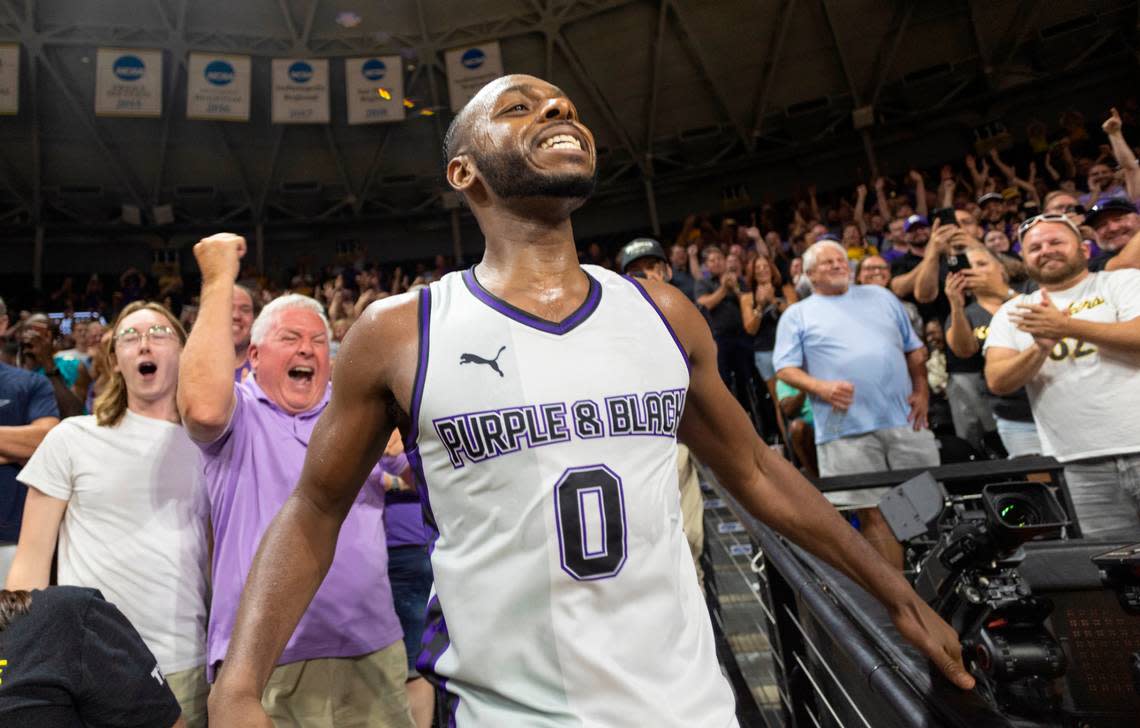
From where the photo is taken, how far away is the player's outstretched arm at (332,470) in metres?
1.31

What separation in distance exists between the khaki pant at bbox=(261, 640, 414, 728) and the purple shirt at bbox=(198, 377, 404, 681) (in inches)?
1.6

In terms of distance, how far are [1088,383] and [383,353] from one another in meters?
3.08

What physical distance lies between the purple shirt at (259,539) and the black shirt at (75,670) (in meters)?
0.35

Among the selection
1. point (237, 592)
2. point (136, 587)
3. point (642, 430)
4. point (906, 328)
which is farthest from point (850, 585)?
point (906, 328)

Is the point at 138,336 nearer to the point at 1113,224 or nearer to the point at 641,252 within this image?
the point at 641,252

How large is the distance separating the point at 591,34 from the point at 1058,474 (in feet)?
38.6

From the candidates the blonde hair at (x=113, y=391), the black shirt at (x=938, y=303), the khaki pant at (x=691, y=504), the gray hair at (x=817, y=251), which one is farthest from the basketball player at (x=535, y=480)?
the black shirt at (x=938, y=303)

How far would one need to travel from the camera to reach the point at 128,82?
40.8 feet

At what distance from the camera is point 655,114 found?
14.6 metres

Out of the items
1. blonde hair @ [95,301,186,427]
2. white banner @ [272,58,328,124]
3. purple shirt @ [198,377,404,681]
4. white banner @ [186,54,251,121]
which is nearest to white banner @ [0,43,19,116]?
white banner @ [186,54,251,121]

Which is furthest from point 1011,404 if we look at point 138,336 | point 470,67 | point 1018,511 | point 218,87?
point 218,87

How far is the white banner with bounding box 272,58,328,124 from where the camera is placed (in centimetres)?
1309

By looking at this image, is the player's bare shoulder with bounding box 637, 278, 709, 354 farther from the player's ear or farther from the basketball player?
the player's ear

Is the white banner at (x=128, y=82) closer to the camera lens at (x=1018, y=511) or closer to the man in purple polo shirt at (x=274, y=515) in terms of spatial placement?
the man in purple polo shirt at (x=274, y=515)
